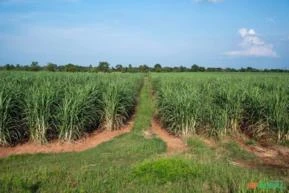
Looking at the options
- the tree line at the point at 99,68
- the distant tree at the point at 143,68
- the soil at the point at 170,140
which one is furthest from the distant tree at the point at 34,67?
the soil at the point at 170,140

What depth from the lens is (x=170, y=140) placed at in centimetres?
1202

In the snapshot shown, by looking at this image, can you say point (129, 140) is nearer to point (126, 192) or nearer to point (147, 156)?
point (147, 156)

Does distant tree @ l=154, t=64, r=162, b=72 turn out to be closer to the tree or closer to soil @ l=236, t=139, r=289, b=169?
the tree

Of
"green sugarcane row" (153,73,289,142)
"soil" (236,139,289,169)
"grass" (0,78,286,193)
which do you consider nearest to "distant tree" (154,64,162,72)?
"green sugarcane row" (153,73,289,142)

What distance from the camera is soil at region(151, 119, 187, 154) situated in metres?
10.7

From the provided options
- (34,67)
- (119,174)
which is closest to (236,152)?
(119,174)

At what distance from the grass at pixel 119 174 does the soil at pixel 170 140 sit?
891 millimetres

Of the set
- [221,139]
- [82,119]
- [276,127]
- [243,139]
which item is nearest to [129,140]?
[82,119]

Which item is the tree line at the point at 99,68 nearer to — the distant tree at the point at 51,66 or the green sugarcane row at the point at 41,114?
the distant tree at the point at 51,66

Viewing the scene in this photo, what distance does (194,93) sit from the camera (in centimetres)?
1307

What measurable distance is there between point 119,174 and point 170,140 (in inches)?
194

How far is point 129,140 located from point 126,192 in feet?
17.5

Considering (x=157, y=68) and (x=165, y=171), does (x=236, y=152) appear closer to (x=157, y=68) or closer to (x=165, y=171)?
(x=165, y=171)

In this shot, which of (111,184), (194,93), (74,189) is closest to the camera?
(74,189)
